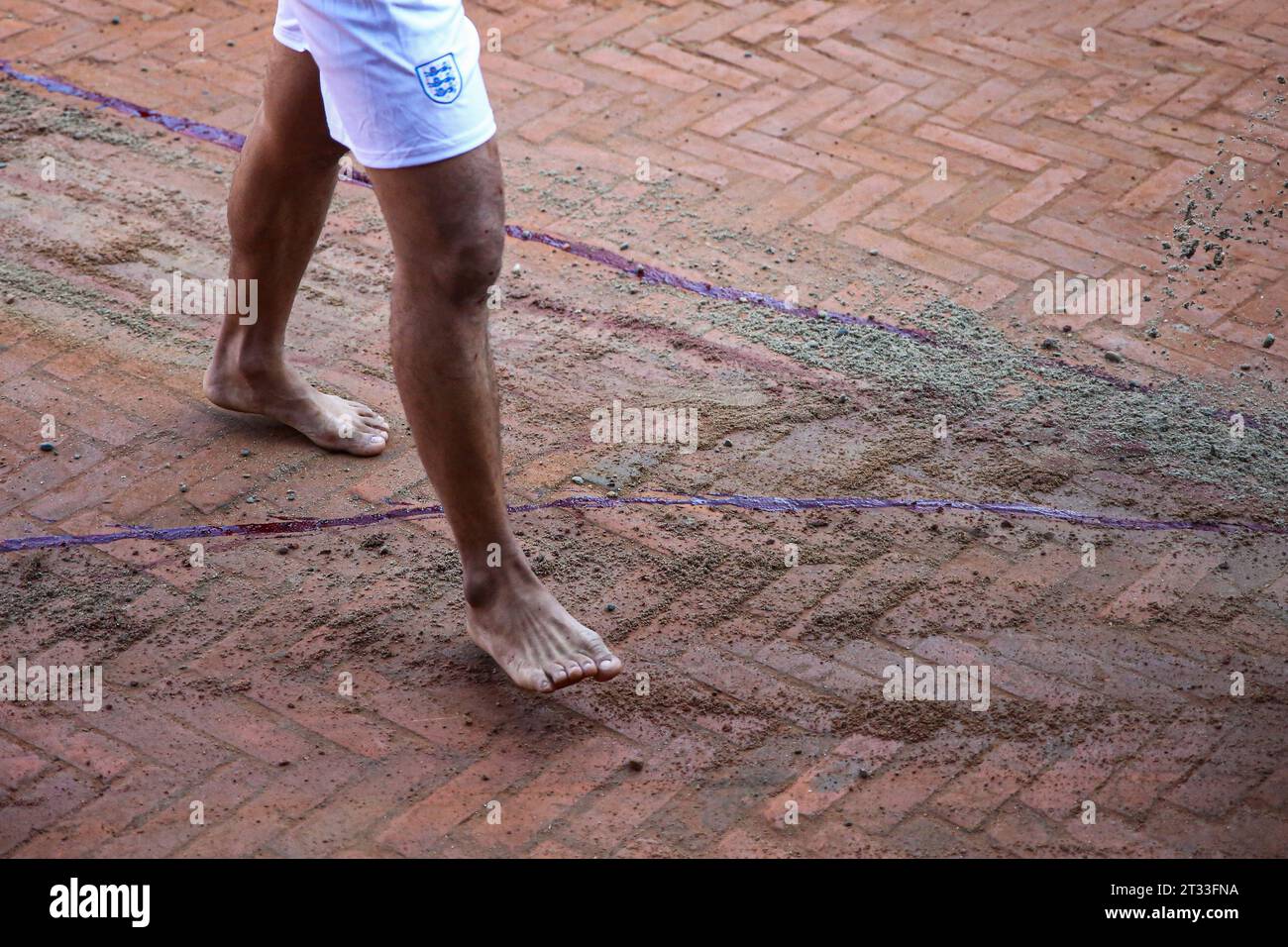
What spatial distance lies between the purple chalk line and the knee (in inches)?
31.5

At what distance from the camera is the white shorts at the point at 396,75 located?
2.44 metres

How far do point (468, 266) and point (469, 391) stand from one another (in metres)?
0.24

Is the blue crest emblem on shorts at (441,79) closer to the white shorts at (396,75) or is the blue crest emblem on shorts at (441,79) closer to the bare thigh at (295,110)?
the white shorts at (396,75)

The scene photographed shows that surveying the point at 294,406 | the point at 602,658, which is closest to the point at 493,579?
the point at 602,658

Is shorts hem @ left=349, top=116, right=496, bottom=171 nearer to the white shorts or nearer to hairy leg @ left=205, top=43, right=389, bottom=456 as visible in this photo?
the white shorts

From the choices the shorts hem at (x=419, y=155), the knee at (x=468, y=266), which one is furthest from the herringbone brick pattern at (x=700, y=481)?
the shorts hem at (x=419, y=155)

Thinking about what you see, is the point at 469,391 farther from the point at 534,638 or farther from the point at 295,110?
the point at 295,110

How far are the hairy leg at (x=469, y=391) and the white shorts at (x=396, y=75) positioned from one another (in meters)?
0.04

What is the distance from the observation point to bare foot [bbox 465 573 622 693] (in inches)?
106

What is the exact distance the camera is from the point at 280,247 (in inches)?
129

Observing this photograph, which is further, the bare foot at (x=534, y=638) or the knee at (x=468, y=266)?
the bare foot at (x=534, y=638)

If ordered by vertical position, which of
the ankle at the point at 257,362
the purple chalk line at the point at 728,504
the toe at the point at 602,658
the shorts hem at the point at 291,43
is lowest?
the purple chalk line at the point at 728,504

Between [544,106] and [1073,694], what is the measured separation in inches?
123

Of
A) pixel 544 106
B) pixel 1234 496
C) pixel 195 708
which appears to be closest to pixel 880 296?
pixel 1234 496
